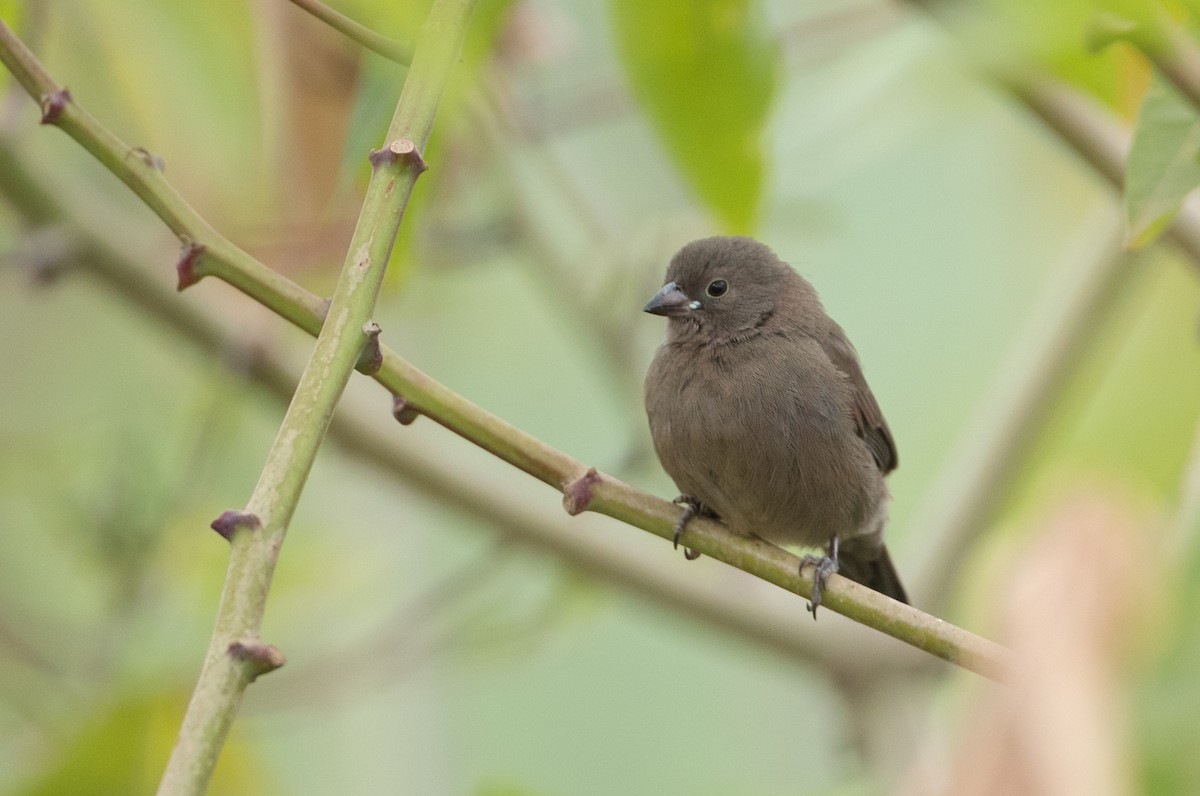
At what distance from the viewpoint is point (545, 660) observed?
6.01 metres

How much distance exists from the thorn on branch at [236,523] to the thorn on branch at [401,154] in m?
0.38

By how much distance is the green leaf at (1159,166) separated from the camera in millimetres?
1756

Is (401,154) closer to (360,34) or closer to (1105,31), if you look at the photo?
(360,34)

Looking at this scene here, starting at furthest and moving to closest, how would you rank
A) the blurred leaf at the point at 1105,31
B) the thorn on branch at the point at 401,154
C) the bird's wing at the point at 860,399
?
the bird's wing at the point at 860,399 < the blurred leaf at the point at 1105,31 < the thorn on branch at the point at 401,154

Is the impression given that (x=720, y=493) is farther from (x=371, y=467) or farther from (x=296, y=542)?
(x=296, y=542)

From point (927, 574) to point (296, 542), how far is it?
185cm

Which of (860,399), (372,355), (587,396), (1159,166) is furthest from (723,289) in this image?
(587,396)

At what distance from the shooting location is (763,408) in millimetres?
3137

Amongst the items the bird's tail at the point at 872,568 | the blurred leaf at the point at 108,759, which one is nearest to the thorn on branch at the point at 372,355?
the blurred leaf at the point at 108,759

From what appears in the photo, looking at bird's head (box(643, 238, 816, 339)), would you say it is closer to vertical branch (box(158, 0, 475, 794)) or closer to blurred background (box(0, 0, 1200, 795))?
blurred background (box(0, 0, 1200, 795))

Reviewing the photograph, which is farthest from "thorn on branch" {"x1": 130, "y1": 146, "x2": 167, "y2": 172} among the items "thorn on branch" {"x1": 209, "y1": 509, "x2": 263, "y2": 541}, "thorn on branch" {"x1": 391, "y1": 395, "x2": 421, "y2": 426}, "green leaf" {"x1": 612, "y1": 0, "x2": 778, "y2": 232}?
"green leaf" {"x1": 612, "y1": 0, "x2": 778, "y2": 232}

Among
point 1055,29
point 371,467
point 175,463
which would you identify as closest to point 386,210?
point 1055,29

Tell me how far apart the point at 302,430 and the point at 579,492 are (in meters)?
0.57

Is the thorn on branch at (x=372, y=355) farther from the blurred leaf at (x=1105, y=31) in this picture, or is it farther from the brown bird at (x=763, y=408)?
the brown bird at (x=763, y=408)
